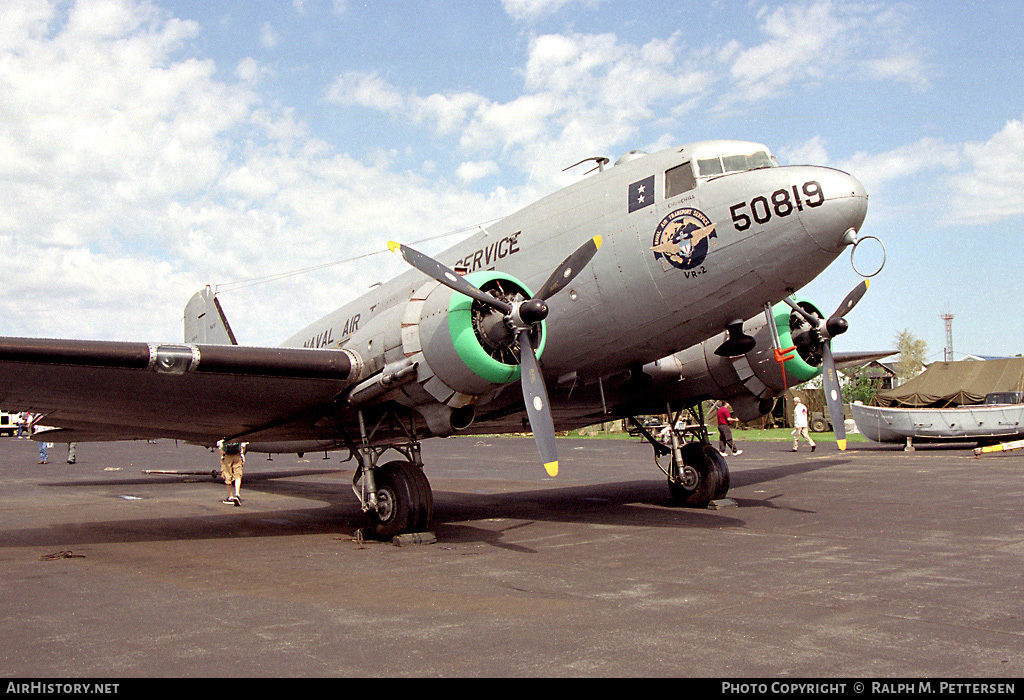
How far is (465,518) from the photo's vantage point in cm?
1341

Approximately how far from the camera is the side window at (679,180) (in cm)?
1005

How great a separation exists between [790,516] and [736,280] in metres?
4.84

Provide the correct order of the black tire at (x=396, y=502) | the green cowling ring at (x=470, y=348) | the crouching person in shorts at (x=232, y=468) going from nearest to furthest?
Result: 1. the green cowling ring at (x=470, y=348)
2. the black tire at (x=396, y=502)
3. the crouching person in shorts at (x=232, y=468)

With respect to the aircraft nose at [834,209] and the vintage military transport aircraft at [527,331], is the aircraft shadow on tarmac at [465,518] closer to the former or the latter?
the vintage military transport aircraft at [527,331]

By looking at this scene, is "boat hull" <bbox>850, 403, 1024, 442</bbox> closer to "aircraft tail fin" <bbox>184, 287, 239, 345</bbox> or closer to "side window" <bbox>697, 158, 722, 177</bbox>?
"side window" <bbox>697, 158, 722, 177</bbox>

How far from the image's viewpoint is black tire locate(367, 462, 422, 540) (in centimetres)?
1076

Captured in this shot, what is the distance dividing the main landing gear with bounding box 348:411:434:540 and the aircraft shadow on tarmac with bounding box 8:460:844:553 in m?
0.58

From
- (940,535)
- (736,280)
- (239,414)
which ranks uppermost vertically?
(736,280)

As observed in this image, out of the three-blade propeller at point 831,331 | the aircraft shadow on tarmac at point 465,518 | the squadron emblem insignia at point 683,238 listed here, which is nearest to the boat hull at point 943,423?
the aircraft shadow on tarmac at point 465,518

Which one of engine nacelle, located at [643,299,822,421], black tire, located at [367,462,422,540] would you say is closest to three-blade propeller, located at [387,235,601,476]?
black tire, located at [367,462,422,540]

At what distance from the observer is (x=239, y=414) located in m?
12.0

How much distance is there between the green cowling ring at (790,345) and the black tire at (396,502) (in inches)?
283
